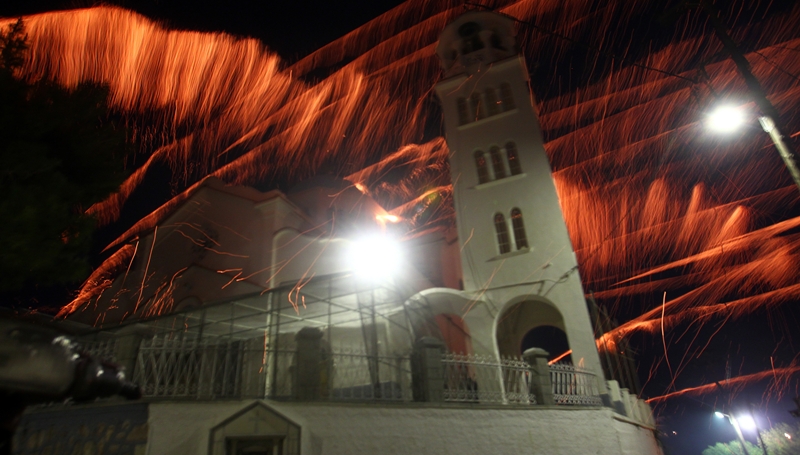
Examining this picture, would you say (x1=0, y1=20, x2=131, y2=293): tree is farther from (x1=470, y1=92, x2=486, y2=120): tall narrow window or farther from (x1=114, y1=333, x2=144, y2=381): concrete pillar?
(x1=470, y1=92, x2=486, y2=120): tall narrow window

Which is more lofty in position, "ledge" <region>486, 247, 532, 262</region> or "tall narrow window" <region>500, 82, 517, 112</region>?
"tall narrow window" <region>500, 82, 517, 112</region>

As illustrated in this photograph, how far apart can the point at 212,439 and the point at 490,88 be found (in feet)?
48.5

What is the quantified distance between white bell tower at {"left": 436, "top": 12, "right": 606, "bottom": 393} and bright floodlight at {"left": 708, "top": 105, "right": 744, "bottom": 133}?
635cm

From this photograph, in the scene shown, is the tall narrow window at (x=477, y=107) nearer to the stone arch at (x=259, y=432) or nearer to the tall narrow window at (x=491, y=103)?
the tall narrow window at (x=491, y=103)

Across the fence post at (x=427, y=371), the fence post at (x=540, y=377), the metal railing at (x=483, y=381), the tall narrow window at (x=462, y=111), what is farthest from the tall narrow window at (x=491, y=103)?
the fence post at (x=427, y=371)

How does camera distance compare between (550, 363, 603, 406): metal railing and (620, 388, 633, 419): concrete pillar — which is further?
(620, 388, 633, 419): concrete pillar

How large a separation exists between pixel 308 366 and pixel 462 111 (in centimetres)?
1203

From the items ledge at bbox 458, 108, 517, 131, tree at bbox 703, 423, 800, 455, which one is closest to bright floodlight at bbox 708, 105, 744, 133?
ledge at bbox 458, 108, 517, 131

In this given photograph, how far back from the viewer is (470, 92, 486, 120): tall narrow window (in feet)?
54.4

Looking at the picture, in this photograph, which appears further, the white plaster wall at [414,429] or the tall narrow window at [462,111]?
the tall narrow window at [462,111]

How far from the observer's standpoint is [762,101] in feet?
21.4

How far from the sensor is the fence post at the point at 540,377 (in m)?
9.88

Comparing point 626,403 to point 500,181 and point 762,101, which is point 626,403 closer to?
point 500,181

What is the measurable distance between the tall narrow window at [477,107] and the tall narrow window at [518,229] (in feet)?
14.0
